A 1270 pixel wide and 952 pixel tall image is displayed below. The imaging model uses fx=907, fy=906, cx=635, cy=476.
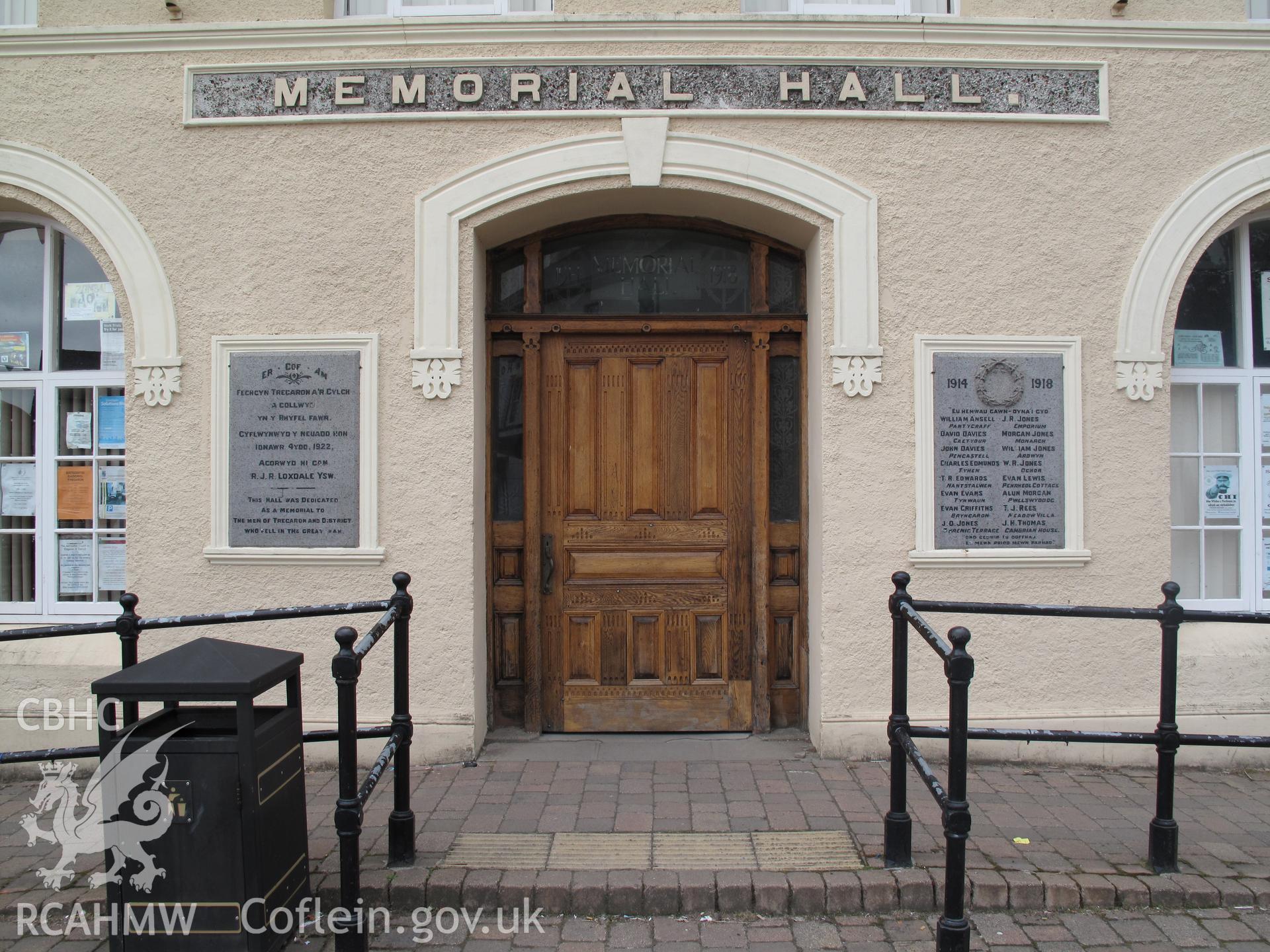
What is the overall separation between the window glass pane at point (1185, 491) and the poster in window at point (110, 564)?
6.63 meters

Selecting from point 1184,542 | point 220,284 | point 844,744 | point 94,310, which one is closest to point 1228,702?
point 1184,542

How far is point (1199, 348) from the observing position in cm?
576

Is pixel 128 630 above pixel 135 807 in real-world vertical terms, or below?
above

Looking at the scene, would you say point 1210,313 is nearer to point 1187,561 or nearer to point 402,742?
point 1187,561

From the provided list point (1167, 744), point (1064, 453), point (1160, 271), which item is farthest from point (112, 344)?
point (1160, 271)

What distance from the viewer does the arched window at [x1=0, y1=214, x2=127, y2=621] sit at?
5.67 m

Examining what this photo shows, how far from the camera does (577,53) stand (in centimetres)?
524

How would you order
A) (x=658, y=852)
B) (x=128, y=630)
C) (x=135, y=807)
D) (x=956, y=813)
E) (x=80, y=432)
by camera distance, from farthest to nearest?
(x=80, y=432) < (x=658, y=852) < (x=128, y=630) < (x=956, y=813) < (x=135, y=807)

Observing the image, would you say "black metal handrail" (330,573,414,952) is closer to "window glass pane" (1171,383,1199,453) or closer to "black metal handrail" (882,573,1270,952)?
"black metal handrail" (882,573,1270,952)

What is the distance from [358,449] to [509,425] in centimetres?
95

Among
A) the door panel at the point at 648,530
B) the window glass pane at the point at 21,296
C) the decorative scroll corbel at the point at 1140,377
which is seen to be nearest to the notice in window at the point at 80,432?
the window glass pane at the point at 21,296

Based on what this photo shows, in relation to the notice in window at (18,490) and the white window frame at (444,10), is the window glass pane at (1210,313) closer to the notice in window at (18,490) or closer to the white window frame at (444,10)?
the white window frame at (444,10)

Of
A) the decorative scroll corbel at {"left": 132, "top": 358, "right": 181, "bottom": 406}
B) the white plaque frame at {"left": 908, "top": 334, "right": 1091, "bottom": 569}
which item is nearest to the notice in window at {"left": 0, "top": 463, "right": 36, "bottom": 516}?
A: the decorative scroll corbel at {"left": 132, "top": 358, "right": 181, "bottom": 406}

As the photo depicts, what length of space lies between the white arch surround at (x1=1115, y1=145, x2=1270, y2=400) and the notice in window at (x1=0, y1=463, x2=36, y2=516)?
21.8 ft
